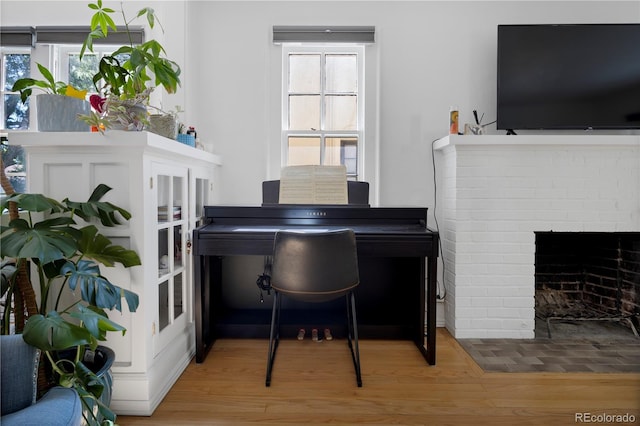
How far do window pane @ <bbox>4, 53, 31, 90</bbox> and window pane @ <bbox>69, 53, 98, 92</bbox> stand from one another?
31cm

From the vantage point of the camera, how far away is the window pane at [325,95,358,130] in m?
2.76

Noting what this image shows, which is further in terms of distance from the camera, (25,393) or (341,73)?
(341,73)

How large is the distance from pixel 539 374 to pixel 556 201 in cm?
115

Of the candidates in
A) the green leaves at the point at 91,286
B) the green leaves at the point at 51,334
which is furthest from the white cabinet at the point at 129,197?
the green leaves at the point at 51,334

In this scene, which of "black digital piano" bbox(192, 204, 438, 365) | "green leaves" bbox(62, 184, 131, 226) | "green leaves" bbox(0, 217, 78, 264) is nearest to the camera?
"green leaves" bbox(0, 217, 78, 264)

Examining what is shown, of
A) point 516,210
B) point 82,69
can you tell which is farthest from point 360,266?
point 82,69

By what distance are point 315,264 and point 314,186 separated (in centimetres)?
64

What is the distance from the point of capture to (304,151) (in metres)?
2.77

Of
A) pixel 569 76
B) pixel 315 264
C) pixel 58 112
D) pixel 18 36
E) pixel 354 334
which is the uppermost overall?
pixel 18 36

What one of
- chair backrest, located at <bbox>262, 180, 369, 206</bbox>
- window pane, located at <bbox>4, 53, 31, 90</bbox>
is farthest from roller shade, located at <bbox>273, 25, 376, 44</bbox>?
window pane, located at <bbox>4, 53, 31, 90</bbox>

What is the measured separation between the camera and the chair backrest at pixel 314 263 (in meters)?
1.77

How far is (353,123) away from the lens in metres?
2.77

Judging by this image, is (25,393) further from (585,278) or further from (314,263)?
(585,278)

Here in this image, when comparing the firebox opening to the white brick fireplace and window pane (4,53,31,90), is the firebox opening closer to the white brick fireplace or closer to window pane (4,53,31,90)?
the white brick fireplace
